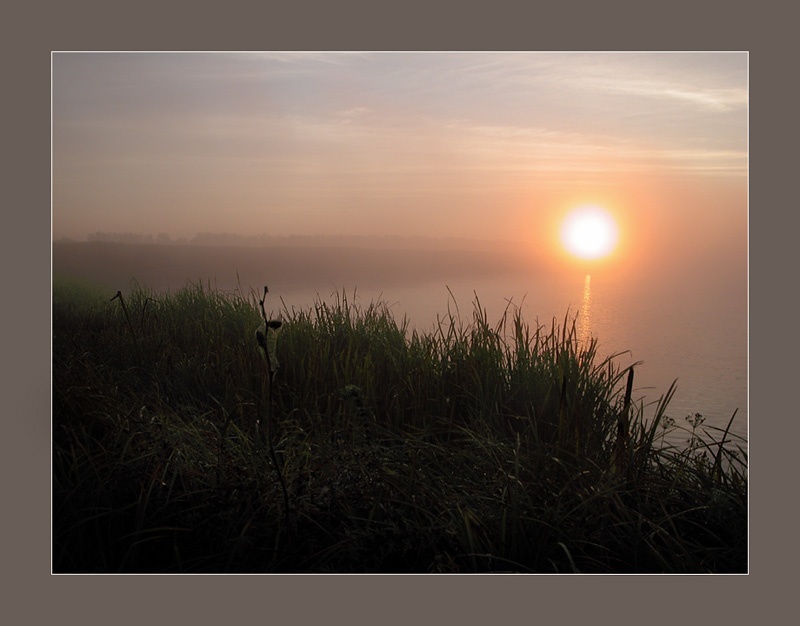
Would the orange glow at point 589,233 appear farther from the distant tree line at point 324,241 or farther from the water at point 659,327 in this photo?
the distant tree line at point 324,241

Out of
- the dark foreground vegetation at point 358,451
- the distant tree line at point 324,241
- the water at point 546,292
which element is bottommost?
the dark foreground vegetation at point 358,451

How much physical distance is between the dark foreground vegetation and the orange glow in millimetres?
423

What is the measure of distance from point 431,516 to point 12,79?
303 cm

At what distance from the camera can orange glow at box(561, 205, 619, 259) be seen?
400cm

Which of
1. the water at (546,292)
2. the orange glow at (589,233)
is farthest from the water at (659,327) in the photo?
the orange glow at (589,233)

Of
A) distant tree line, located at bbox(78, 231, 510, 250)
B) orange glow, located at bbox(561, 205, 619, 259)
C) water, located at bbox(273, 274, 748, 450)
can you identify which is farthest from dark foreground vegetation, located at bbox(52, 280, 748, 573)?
orange glow, located at bbox(561, 205, 619, 259)

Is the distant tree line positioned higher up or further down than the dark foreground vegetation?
higher up

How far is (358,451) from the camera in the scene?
3795mm

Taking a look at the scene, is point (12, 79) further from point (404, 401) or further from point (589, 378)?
point (589, 378)

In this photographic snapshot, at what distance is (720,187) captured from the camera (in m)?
3.95

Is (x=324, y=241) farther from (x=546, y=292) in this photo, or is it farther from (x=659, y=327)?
(x=659, y=327)

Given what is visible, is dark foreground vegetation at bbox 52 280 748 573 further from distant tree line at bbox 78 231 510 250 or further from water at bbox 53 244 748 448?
distant tree line at bbox 78 231 510 250

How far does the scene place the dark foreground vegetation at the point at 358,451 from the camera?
3.61 m

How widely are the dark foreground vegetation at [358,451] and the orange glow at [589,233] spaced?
42cm
